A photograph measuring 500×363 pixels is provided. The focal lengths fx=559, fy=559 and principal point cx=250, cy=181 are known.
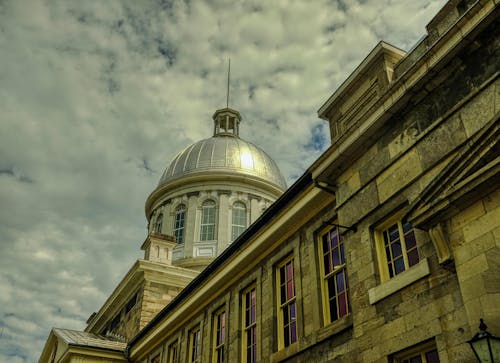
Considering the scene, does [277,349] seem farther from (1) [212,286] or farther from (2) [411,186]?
(2) [411,186]

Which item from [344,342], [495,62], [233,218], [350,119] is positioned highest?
[233,218]

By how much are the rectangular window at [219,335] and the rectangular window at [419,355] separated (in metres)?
8.06

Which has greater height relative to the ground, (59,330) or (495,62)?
(59,330)

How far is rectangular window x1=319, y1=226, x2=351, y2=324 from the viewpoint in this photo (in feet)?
38.3

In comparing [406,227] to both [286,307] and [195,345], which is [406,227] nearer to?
[286,307]

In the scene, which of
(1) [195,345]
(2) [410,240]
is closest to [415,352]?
(2) [410,240]

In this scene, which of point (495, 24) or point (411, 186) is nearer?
point (495, 24)

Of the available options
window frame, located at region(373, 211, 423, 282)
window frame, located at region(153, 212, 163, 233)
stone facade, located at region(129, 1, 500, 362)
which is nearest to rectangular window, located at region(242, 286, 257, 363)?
stone facade, located at region(129, 1, 500, 362)

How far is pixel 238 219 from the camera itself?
129ft

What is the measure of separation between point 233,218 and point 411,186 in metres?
30.1

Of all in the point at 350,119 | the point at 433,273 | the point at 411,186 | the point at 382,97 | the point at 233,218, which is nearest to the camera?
the point at 433,273

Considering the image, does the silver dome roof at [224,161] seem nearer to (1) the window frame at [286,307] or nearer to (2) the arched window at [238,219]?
(2) the arched window at [238,219]

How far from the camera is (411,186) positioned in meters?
9.63

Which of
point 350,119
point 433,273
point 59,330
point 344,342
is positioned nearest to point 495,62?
point 433,273
